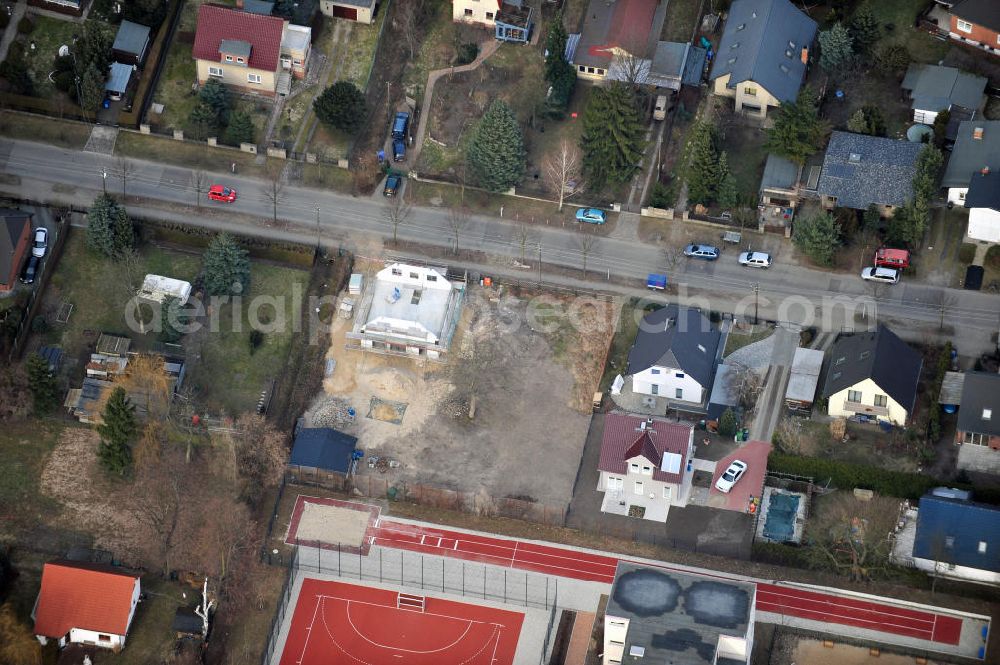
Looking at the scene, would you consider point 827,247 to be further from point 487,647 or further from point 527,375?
point 487,647

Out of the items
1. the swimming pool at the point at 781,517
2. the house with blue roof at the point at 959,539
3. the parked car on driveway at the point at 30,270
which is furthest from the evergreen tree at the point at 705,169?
the parked car on driveway at the point at 30,270

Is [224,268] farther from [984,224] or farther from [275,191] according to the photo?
[984,224]

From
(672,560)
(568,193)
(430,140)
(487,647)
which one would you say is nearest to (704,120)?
(568,193)

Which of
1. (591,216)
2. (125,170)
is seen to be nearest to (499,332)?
(591,216)

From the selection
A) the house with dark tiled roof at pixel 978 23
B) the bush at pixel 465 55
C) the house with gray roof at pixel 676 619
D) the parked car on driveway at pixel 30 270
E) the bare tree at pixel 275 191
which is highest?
the house with dark tiled roof at pixel 978 23

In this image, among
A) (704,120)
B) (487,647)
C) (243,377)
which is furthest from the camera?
(704,120)

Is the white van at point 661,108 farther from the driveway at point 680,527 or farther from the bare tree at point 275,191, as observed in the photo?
the driveway at point 680,527

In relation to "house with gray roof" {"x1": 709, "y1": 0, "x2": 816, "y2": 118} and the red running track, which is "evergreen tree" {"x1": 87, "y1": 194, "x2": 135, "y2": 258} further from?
"house with gray roof" {"x1": 709, "y1": 0, "x2": 816, "y2": 118}

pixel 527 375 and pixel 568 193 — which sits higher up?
pixel 568 193
